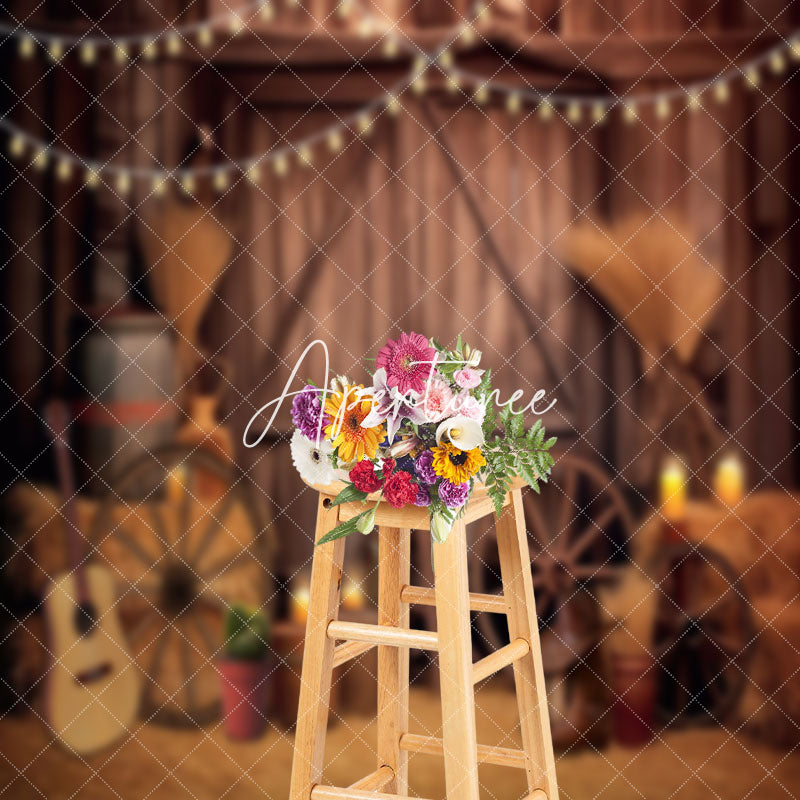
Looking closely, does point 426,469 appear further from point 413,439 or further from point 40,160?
point 40,160

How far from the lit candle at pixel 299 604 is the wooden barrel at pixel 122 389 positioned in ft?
1.90

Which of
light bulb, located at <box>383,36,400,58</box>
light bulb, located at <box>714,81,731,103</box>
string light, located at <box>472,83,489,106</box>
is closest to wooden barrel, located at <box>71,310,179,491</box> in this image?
light bulb, located at <box>383,36,400,58</box>

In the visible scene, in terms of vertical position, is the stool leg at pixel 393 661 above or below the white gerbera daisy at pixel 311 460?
below

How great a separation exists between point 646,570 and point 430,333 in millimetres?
921

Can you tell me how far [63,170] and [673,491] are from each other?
1.98 m

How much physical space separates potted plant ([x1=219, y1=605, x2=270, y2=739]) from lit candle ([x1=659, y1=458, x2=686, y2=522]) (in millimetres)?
1202

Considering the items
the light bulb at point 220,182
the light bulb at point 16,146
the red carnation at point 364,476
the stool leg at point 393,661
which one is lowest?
the stool leg at point 393,661

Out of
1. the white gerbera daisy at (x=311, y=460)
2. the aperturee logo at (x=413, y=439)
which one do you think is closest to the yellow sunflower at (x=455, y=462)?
the aperturee logo at (x=413, y=439)

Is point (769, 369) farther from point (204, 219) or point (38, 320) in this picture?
point (38, 320)

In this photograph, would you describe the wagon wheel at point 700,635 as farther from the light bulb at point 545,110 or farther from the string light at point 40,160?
the string light at point 40,160

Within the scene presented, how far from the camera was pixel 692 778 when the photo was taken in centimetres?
303

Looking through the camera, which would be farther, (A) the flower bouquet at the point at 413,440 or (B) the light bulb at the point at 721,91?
(B) the light bulb at the point at 721,91

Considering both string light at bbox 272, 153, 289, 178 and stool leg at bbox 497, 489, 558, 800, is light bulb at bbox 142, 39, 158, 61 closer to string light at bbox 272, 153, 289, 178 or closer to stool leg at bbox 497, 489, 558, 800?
string light at bbox 272, 153, 289, 178

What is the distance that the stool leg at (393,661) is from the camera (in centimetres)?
223
